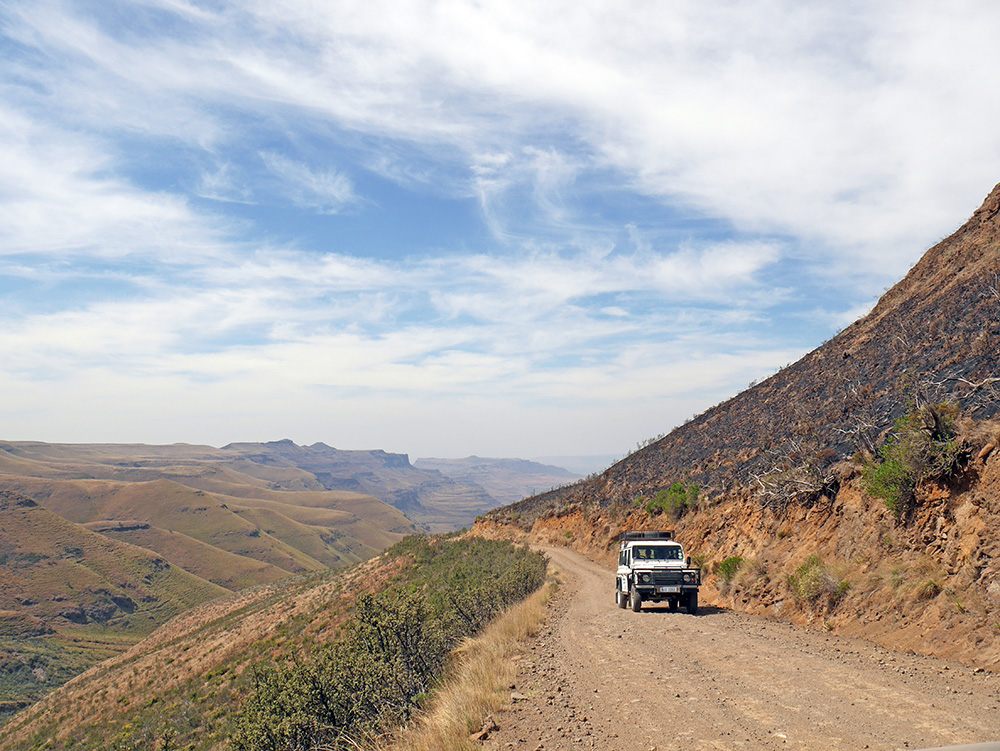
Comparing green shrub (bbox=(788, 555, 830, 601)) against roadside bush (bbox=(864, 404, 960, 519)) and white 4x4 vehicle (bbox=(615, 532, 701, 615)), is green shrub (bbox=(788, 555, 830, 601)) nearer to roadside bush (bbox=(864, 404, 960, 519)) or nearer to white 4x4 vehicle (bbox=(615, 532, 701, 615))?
roadside bush (bbox=(864, 404, 960, 519))

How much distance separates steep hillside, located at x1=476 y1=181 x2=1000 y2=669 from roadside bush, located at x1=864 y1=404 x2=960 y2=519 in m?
0.04

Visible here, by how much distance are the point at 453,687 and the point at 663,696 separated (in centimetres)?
345

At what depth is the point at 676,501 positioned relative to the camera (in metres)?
28.8

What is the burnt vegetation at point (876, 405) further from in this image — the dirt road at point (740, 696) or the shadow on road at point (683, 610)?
the dirt road at point (740, 696)

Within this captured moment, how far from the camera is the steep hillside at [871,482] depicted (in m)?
11.3

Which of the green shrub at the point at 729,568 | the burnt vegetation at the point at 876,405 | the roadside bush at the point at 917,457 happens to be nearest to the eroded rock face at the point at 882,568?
the green shrub at the point at 729,568

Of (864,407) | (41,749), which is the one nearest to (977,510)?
(864,407)

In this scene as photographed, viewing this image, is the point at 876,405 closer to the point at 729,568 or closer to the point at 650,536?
the point at 729,568

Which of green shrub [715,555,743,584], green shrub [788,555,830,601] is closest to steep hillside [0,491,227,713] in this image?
green shrub [715,555,743,584]

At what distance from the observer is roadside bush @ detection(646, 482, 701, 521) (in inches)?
1101

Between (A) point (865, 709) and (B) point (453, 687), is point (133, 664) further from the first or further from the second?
(A) point (865, 709)

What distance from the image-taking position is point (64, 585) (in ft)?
393

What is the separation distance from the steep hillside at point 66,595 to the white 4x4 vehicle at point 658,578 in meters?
82.4

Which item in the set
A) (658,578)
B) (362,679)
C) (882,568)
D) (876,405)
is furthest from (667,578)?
(362,679)
